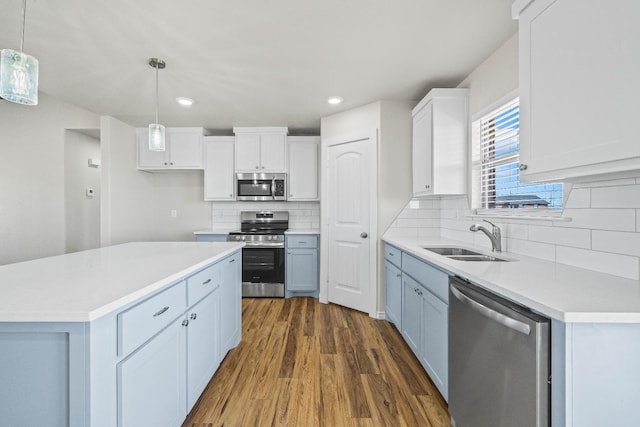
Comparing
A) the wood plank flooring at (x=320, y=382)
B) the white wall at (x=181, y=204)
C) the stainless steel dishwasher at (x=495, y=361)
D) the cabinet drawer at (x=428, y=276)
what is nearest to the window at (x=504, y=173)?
the cabinet drawer at (x=428, y=276)

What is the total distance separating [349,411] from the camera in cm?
167

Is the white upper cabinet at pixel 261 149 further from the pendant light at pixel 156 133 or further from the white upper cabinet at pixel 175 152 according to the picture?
the pendant light at pixel 156 133

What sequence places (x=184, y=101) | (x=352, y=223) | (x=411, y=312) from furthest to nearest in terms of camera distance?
(x=352, y=223) → (x=184, y=101) → (x=411, y=312)

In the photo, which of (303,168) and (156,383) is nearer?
(156,383)

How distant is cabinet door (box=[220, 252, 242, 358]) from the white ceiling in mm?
1609

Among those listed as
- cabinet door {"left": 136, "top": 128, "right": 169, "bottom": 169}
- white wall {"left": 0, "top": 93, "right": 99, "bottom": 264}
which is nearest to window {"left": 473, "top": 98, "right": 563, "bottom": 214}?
cabinet door {"left": 136, "top": 128, "right": 169, "bottom": 169}

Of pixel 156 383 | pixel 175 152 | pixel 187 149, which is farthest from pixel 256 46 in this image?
pixel 175 152

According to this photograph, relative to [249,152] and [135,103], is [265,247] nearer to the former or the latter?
[249,152]

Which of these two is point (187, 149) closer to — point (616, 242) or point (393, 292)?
point (393, 292)

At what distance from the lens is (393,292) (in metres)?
2.70

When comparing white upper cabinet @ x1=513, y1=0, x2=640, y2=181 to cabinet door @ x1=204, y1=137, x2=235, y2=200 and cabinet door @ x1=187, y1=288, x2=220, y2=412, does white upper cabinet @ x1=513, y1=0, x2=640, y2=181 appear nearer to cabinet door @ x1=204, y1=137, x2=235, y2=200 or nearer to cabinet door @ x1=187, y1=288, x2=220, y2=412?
cabinet door @ x1=187, y1=288, x2=220, y2=412

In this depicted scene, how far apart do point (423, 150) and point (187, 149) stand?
3.24 m

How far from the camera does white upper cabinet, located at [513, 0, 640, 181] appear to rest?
91 centimetres

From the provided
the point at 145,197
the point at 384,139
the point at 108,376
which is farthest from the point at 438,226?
the point at 145,197
